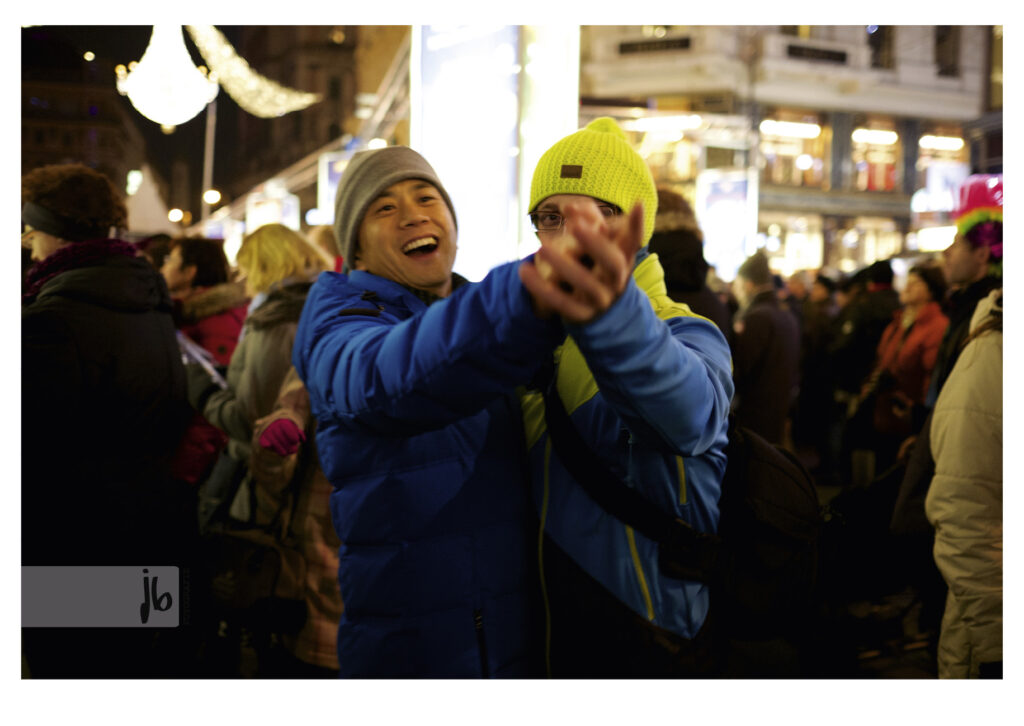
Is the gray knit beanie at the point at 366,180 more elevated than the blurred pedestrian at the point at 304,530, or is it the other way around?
the gray knit beanie at the point at 366,180

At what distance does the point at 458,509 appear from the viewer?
1498 mm

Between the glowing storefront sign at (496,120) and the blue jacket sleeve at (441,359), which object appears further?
the glowing storefront sign at (496,120)

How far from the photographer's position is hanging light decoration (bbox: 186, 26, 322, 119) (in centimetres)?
288

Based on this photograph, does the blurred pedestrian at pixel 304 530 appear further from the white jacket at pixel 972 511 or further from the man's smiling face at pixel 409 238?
the white jacket at pixel 972 511

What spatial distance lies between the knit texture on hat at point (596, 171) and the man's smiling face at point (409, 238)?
0.68 feet

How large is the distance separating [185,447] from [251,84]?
2825 millimetres

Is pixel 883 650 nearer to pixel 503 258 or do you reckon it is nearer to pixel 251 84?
pixel 503 258

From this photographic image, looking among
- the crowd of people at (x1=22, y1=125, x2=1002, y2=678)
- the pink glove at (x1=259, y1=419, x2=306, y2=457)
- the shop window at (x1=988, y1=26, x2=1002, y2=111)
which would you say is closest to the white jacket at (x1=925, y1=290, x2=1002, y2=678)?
the crowd of people at (x1=22, y1=125, x2=1002, y2=678)

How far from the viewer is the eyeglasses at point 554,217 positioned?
1.57 m

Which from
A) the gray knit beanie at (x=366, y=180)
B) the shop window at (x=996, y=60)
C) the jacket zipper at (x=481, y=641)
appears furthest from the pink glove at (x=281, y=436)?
the shop window at (x=996, y=60)
